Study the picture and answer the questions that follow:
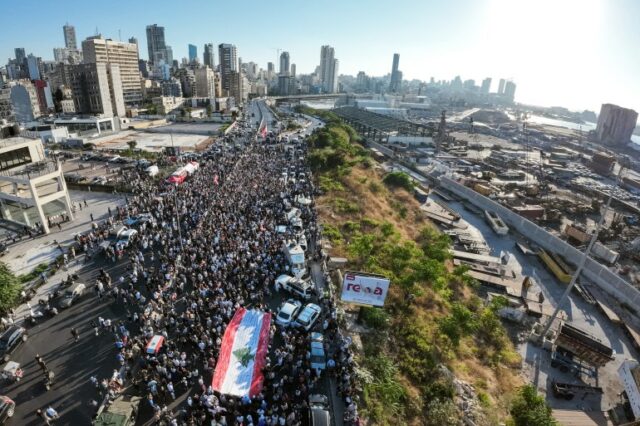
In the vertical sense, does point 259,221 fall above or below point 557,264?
above

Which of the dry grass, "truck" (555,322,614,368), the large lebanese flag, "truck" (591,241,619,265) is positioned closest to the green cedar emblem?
the large lebanese flag

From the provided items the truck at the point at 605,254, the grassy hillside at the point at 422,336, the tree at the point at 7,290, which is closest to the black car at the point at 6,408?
the tree at the point at 7,290

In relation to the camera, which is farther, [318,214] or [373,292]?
[318,214]

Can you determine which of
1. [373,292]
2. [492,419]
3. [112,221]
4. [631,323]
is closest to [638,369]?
[492,419]

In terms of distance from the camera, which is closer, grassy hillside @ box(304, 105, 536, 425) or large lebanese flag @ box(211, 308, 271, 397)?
large lebanese flag @ box(211, 308, 271, 397)

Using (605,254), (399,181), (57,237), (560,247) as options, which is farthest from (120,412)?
(399,181)

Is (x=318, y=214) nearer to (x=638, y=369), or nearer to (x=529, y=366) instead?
(x=529, y=366)

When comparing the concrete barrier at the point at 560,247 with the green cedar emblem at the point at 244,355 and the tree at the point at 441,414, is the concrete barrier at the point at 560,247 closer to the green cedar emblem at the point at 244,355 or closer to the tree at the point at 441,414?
the tree at the point at 441,414

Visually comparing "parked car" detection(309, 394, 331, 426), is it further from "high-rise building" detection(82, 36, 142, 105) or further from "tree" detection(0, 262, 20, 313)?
"high-rise building" detection(82, 36, 142, 105)
